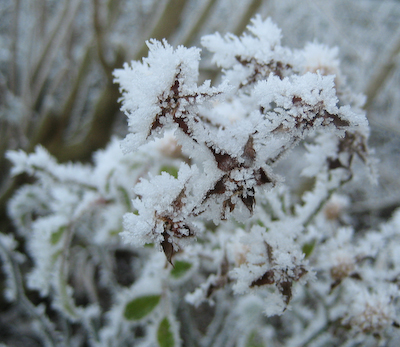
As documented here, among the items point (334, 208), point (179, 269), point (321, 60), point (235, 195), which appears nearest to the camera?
point (235, 195)

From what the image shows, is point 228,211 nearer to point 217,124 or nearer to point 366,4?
point 217,124

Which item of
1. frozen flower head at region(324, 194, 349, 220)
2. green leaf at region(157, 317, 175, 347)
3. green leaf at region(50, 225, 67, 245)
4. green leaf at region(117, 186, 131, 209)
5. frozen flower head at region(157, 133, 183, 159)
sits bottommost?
green leaf at region(157, 317, 175, 347)

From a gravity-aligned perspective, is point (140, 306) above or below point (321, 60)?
below

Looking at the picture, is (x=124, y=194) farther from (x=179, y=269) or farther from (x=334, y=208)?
(x=334, y=208)

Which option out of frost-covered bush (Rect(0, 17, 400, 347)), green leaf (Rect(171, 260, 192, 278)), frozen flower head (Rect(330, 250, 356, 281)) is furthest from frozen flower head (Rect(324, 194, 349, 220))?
green leaf (Rect(171, 260, 192, 278))

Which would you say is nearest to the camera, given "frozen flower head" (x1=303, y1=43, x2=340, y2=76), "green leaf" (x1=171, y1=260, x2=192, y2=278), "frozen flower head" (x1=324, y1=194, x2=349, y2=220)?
"frozen flower head" (x1=303, y1=43, x2=340, y2=76)

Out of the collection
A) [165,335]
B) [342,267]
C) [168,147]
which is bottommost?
[165,335]

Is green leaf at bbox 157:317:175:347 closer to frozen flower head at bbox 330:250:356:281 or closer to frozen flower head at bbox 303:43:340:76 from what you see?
frozen flower head at bbox 330:250:356:281

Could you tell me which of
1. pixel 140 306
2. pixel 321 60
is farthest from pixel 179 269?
pixel 321 60
